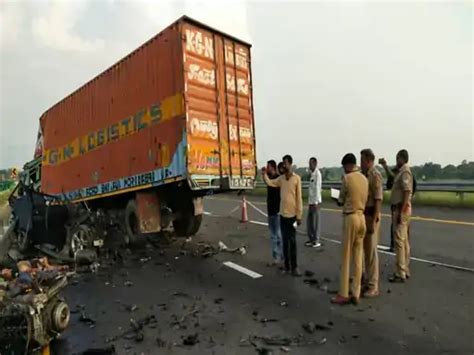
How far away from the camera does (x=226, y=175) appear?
29.8 ft

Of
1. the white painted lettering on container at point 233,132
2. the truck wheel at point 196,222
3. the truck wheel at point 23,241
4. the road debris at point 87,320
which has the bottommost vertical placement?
the road debris at point 87,320

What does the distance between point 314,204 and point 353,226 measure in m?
3.66

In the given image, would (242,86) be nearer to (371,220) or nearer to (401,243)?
(371,220)

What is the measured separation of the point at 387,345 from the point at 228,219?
10.8 m

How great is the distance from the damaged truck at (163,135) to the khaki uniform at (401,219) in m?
3.40

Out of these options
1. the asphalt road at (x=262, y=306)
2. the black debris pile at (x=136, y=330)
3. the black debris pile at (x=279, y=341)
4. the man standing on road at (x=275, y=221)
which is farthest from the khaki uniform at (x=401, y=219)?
the black debris pile at (x=136, y=330)

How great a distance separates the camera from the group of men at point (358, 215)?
549 cm

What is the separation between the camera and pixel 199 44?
8.48 m

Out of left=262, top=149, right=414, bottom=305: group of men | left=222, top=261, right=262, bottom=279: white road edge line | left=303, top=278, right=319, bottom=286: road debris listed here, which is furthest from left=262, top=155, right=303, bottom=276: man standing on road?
left=222, top=261, right=262, bottom=279: white road edge line

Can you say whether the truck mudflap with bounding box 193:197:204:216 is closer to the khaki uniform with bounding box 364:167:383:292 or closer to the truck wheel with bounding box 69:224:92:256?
the truck wheel with bounding box 69:224:92:256

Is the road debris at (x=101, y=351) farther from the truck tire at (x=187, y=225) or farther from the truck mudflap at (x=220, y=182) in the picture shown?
the truck tire at (x=187, y=225)

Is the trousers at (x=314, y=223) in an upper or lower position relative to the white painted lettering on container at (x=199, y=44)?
lower

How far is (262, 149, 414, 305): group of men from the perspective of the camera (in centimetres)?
549

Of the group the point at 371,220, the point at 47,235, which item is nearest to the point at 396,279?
the point at 371,220
